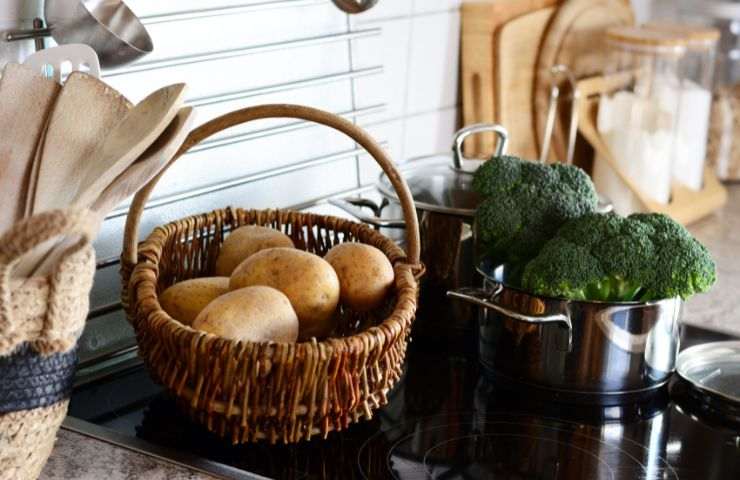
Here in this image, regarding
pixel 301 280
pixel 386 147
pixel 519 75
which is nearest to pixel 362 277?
pixel 301 280

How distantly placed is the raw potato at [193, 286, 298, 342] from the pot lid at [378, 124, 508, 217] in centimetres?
31

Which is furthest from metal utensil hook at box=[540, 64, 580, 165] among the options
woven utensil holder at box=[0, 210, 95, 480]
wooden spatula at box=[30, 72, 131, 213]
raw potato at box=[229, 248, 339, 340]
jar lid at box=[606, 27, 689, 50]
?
woven utensil holder at box=[0, 210, 95, 480]

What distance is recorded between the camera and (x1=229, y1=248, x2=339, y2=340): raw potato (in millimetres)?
893

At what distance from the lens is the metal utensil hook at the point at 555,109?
1813 mm

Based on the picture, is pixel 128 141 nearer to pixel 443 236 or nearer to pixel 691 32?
pixel 443 236

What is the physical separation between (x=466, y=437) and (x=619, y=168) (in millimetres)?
1017

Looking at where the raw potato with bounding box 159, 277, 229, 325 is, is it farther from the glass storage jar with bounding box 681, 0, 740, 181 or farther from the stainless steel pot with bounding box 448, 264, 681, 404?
the glass storage jar with bounding box 681, 0, 740, 181

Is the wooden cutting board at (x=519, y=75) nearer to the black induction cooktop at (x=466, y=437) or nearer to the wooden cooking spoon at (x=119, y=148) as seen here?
the black induction cooktop at (x=466, y=437)

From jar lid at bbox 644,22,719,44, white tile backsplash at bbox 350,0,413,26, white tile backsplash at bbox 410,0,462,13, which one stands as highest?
white tile backsplash at bbox 350,0,413,26

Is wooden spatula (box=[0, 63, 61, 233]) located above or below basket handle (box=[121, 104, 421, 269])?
above

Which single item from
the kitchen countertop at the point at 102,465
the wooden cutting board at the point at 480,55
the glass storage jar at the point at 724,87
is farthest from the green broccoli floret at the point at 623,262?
the glass storage jar at the point at 724,87

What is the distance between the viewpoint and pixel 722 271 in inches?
68.3

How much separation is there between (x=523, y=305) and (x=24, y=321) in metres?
0.50

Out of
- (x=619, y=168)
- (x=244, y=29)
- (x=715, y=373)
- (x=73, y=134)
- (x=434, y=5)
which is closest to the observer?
(x=73, y=134)
